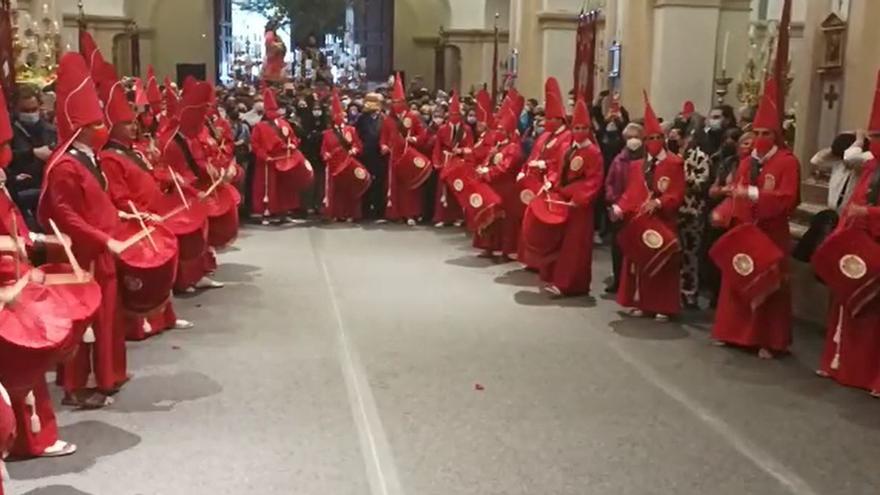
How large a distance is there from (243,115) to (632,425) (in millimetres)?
9215

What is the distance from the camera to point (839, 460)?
4.75 m

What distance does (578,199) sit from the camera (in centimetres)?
Result: 802

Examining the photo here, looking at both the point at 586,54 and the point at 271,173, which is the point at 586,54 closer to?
the point at 586,54

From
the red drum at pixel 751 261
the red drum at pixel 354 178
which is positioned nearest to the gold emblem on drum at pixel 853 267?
the red drum at pixel 751 261

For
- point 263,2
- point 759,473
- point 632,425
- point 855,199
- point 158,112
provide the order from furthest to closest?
1. point 263,2
2. point 158,112
3. point 855,199
4. point 632,425
5. point 759,473

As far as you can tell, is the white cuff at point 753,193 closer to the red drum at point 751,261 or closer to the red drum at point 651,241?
the red drum at point 751,261

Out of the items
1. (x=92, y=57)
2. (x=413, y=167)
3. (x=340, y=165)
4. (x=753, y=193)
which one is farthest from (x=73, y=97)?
(x=413, y=167)

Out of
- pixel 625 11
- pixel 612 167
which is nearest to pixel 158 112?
pixel 612 167

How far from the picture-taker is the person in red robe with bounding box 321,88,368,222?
12.4 metres

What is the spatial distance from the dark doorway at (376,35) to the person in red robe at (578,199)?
15.3 metres

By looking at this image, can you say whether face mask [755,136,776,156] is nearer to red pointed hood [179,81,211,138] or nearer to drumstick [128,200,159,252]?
drumstick [128,200,159,252]

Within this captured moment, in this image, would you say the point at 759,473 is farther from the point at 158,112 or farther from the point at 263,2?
the point at 263,2

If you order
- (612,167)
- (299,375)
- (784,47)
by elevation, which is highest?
(784,47)

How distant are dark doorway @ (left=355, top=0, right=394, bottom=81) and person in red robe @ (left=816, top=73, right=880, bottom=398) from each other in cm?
1793
